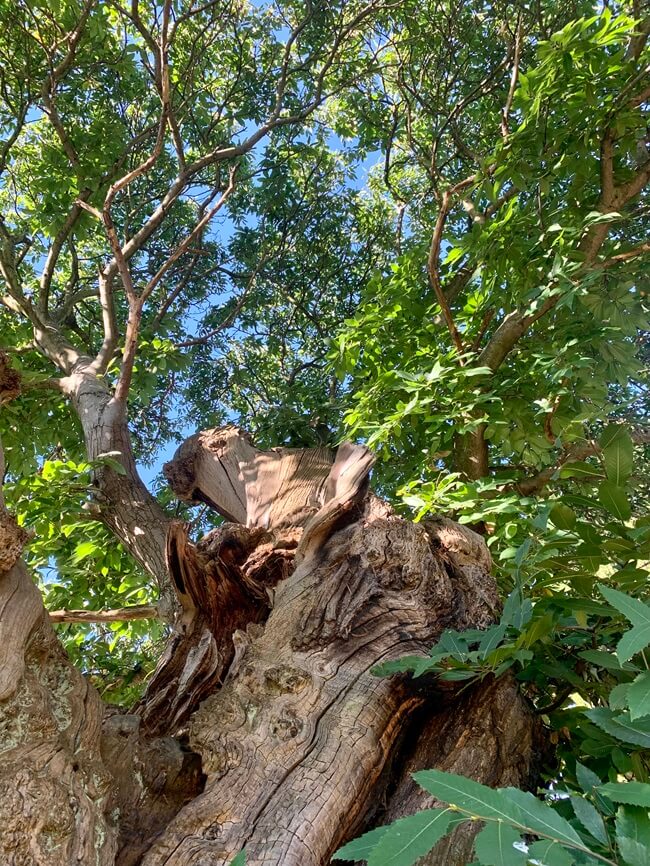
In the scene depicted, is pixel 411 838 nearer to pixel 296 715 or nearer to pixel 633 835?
pixel 633 835

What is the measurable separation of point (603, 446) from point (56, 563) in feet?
11.5

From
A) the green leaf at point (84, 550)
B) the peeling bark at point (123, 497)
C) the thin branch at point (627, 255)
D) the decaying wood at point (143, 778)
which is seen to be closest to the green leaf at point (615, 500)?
the decaying wood at point (143, 778)

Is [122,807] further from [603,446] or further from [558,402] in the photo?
[558,402]

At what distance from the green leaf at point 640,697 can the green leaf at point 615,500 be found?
0.45 m

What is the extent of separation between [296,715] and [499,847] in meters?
0.84

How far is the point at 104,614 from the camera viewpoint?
3010mm

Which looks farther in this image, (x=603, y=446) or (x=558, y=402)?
(x=558, y=402)

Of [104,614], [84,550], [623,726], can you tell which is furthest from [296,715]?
[84,550]

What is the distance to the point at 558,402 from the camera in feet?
10.1

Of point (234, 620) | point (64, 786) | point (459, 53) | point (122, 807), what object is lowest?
point (122, 807)

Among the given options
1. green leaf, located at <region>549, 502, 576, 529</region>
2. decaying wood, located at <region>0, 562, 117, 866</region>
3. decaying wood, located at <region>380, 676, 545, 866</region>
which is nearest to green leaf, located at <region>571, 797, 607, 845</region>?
decaying wood, located at <region>380, 676, 545, 866</region>

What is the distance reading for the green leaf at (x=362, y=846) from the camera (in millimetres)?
902

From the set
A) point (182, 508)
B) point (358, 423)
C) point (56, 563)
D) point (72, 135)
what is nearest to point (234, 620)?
point (358, 423)

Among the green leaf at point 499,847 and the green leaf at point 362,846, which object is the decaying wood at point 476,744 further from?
the green leaf at point 499,847
